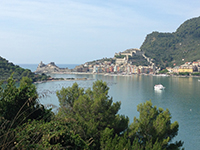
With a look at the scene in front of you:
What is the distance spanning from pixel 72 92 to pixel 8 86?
4073 millimetres

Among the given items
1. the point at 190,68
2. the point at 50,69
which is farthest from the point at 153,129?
the point at 50,69

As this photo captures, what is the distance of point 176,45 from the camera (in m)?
60.1

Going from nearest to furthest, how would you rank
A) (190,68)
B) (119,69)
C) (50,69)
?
1. (190,68)
2. (119,69)
3. (50,69)

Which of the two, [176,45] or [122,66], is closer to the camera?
[122,66]

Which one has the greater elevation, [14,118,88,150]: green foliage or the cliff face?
the cliff face

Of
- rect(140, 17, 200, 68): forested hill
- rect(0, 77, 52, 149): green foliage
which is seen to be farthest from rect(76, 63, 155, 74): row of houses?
rect(0, 77, 52, 149): green foliage

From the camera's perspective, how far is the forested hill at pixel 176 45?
2040 inches

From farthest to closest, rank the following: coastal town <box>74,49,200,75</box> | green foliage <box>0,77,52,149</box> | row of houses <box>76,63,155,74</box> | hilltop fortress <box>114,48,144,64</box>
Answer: hilltop fortress <box>114,48,144,64</box> → row of houses <box>76,63,155,74</box> → coastal town <box>74,49,200,75</box> → green foliage <box>0,77,52,149</box>

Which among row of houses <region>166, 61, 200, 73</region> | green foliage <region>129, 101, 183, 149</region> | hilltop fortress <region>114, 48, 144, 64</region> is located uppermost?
hilltop fortress <region>114, 48, 144, 64</region>

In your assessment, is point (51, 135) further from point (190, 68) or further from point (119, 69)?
point (119, 69)

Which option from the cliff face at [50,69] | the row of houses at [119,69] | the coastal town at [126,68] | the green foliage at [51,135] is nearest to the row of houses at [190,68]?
the coastal town at [126,68]

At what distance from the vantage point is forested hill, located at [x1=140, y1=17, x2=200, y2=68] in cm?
5181

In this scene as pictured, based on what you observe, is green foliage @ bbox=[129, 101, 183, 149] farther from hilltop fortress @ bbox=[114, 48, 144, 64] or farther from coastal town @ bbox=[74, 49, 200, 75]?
hilltop fortress @ bbox=[114, 48, 144, 64]

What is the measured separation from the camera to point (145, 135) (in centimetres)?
513
